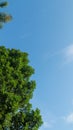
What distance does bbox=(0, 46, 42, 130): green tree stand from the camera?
35562mm

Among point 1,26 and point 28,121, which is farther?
point 28,121

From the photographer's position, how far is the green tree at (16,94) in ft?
117

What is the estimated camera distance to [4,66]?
124ft

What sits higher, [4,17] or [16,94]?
[16,94]

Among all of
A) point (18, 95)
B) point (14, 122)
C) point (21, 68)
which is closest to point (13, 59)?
point (21, 68)

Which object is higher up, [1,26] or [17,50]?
[17,50]

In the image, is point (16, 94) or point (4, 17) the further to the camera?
point (16, 94)

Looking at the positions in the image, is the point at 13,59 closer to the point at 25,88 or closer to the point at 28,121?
the point at 25,88

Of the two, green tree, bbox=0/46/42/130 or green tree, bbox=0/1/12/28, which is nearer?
green tree, bbox=0/1/12/28

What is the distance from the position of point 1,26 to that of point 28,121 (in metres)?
15.6

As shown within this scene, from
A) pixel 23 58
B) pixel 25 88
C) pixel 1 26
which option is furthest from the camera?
pixel 23 58

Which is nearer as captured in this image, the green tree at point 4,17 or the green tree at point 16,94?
the green tree at point 4,17

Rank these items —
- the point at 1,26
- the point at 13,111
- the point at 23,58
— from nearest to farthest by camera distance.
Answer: the point at 1,26
the point at 13,111
the point at 23,58

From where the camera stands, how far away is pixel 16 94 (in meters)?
37.9
